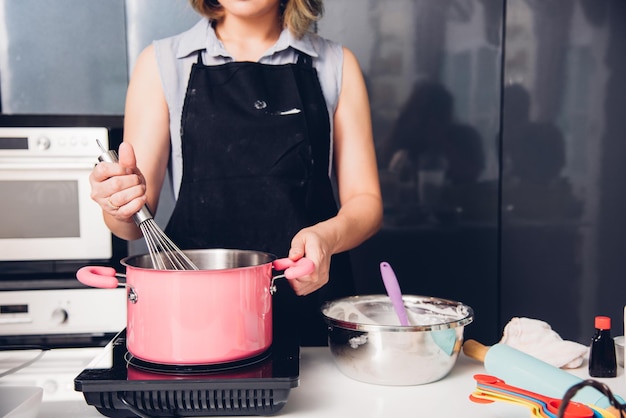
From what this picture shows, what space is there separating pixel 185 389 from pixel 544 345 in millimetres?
494

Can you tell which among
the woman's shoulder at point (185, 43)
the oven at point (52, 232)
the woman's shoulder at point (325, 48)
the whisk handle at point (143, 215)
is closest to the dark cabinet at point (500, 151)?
the woman's shoulder at point (325, 48)

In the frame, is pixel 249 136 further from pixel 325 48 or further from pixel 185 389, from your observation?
pixel 185 389

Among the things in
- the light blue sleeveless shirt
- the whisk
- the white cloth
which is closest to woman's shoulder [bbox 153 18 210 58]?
the light blue sleeveless shirt

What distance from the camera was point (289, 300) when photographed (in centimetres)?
119

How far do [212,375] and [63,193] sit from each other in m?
0.88

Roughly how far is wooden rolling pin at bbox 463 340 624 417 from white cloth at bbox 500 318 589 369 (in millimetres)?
141

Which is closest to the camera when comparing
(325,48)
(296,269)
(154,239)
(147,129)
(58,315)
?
(296,269)

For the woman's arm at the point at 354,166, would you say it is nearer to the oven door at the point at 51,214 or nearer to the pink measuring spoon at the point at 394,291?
the pink measuring spoon at the point at 394,291

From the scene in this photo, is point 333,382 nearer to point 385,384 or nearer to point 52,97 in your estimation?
point 385,384

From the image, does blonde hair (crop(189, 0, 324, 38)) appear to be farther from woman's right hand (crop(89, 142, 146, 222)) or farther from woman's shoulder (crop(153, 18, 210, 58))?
woman's right hand (crop(89, 142, 146, 222))

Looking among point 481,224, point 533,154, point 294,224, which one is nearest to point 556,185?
point 533,154

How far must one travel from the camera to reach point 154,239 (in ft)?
2.86

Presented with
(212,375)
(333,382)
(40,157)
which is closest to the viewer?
(212,375)

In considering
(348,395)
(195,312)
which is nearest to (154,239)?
(195,312)
